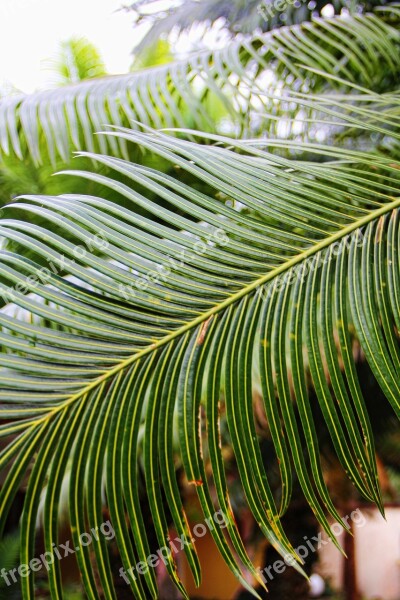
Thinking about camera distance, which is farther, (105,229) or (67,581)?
(67,581)

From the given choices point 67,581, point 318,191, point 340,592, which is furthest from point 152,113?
point 340,592

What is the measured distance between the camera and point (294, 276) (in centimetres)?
59

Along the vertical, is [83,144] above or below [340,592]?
above

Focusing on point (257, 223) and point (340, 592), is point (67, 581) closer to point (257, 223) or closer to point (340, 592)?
point (340, 592)

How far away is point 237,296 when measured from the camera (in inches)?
22.2

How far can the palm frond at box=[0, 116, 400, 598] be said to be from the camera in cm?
46

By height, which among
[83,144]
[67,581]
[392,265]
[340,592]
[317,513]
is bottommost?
[340,592]

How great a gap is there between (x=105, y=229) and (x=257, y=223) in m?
0.16

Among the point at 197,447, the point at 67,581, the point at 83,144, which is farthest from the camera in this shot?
the point at 67,581

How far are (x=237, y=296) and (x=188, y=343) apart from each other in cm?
8

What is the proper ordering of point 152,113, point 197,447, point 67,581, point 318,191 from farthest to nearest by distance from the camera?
point 67,581, point 152,113, point 318,191, point 197,447

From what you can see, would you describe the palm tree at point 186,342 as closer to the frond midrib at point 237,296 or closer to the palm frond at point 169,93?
the frond midrib at point 237,296

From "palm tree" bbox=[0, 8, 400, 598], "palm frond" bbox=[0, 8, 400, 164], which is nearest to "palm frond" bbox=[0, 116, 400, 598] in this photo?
"palm tree" bbox=[0, 8, 400, 598]

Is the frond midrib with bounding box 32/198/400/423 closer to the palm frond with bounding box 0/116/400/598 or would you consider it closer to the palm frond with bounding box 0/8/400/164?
the palm frond with bounding box 0/116/400/598
